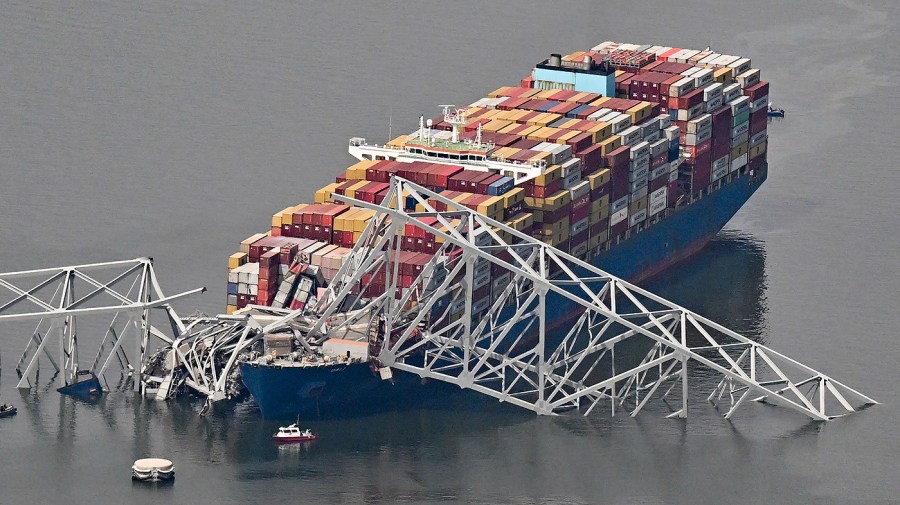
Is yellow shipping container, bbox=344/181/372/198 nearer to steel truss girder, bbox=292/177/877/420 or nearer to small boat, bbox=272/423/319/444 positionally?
steel truss girder, bbox=292/177/877/420

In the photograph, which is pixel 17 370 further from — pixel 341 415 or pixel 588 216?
pixel 588 216

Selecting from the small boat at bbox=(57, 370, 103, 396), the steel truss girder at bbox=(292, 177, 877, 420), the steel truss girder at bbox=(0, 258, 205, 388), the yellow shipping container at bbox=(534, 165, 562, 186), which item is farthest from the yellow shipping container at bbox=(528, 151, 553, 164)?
the small boat at bbox=(57, 370, 103, 396)

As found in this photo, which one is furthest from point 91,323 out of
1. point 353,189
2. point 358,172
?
point 358,172

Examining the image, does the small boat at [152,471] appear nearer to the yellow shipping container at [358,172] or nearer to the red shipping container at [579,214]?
the yellow shipping container at [358,172]

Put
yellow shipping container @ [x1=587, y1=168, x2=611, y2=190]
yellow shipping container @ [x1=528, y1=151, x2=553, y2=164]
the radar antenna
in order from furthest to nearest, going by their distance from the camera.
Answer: yellow shipping container @ [x1=587, y1=168, x2=611, y2=190], the radar antenna, yellow shipping container @ [x1=528, y1=151, x2=553, y2=164]

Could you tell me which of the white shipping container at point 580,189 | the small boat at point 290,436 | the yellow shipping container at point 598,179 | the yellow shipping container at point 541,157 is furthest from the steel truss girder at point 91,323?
the yellow shipping container at point 598,179

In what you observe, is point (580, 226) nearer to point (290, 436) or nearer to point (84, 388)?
point (290, 436)
